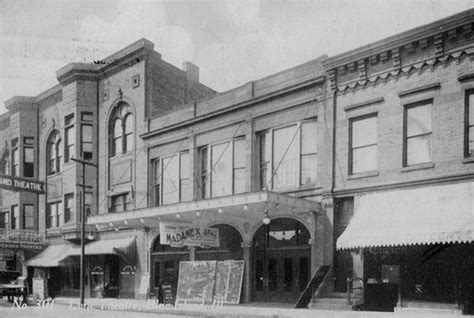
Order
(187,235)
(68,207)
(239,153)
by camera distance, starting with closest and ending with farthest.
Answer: (187,235) → (239,153) → (68,207)

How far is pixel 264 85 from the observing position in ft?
70.3

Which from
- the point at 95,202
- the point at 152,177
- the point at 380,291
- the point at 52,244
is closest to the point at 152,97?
the point at 152,177

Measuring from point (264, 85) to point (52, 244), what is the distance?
751 inches

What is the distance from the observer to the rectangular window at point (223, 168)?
22375 mm

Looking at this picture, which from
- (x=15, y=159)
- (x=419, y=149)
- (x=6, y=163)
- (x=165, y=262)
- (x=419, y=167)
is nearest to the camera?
(x=419, y=167)

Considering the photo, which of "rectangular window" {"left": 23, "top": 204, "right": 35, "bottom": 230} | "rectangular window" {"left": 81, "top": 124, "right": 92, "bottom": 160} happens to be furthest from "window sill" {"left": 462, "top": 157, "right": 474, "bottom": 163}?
"rectangular window" {"left": 23, "top": 204, "right": 35, "bottom": 230}

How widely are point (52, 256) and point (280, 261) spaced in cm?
1676

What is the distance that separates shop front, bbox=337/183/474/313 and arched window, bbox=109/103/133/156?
15.4 metres

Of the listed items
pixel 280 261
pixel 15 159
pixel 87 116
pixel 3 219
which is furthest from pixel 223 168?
Answer: pixel 3 219

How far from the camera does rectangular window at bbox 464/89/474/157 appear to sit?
15.3 meters

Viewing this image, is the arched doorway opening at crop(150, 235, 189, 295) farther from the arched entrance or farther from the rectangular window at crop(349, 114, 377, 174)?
the rectangular window at crop(349, 114, 377, 174)

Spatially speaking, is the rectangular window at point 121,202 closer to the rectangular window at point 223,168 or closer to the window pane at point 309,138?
the rectangular window at point 223,168

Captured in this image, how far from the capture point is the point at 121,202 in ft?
92.9

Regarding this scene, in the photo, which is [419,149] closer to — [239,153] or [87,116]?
[239,153]
